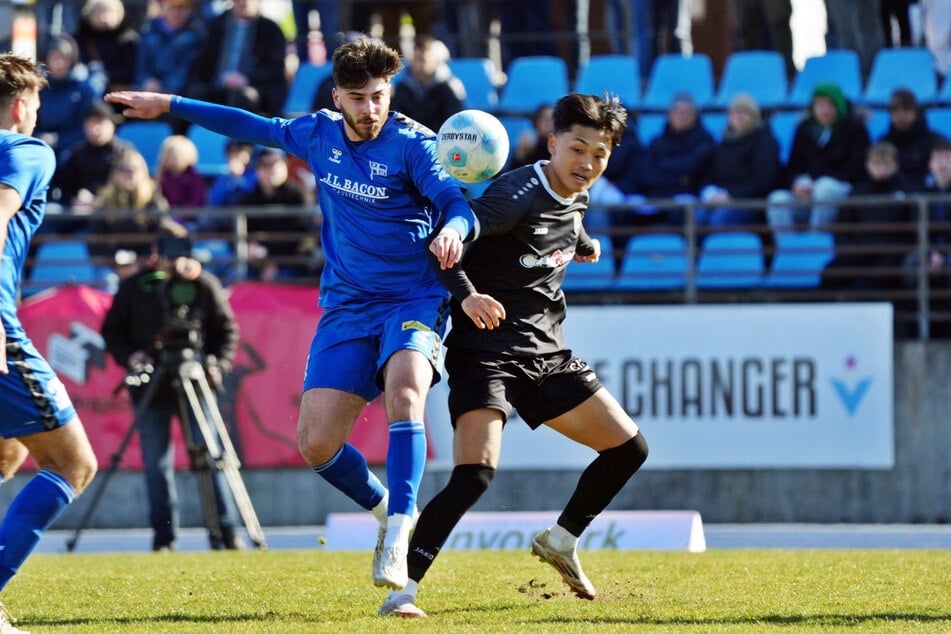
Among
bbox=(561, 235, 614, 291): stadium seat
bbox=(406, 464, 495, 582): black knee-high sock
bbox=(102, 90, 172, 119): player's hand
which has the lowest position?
bbox=(561, 235, 614, 291): stadium seat

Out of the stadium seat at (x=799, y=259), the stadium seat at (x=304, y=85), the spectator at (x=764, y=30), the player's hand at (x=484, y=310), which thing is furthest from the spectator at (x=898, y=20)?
the player's hand at (x=484, y=310)

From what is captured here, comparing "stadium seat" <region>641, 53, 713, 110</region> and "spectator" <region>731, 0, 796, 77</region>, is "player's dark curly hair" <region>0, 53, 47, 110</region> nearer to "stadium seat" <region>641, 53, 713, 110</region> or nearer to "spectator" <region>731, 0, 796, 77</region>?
"stadium seat" <region>641, 53, 713, 110</region>

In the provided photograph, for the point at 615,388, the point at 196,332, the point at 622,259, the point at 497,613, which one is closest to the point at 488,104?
the point at 622,259

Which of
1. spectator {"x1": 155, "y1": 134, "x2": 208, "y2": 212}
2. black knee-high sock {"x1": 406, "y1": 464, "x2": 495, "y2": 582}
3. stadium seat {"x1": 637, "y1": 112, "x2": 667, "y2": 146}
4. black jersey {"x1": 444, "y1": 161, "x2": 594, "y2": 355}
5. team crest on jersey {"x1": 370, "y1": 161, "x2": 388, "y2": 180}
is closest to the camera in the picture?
black knee-high sock {"x1": 406, "y1": 464, "x2": 495, "y2": 582}

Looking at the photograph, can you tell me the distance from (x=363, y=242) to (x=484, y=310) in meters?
1.13

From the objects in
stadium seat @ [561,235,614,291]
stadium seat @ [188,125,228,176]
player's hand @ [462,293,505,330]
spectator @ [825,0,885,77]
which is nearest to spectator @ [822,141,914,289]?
stadium seat @ [561,235,614,291]

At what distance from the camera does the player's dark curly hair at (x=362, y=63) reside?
22.8ft

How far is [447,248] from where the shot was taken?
20.6 feet

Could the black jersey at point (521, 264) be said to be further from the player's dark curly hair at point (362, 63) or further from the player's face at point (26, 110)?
the player's face at point (26, 110)

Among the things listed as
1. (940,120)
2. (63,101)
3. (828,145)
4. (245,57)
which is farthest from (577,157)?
(63,101)

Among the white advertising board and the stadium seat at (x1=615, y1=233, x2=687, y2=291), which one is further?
the stadium seat at (x1=615, y1=233, x2=687, y2=291)

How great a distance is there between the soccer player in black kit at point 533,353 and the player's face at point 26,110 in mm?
1788

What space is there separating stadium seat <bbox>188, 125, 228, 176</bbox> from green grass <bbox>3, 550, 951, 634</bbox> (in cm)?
804

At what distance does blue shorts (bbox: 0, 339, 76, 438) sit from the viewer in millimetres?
6055
